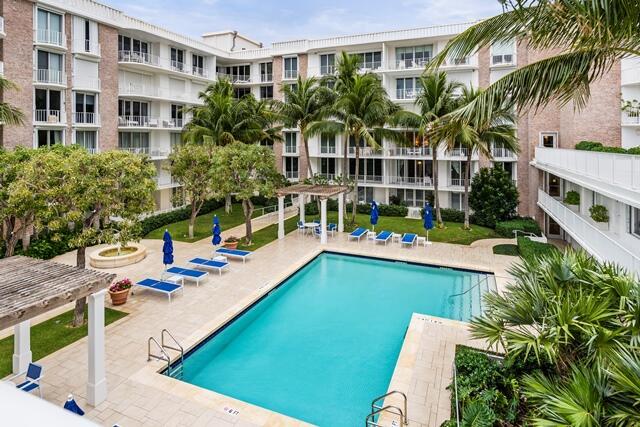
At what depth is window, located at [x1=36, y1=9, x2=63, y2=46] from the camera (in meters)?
25.0

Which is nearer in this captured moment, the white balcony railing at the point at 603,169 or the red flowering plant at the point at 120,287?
the white balcony railing at the point at 603,169

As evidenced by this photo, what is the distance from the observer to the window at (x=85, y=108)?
27469 mm

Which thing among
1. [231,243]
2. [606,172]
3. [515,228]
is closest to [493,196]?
[515,228]

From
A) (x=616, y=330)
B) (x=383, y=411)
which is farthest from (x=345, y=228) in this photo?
(x=616, y=330)

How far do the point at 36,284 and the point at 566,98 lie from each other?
37.1 ft

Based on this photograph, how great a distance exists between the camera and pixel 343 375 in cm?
1095

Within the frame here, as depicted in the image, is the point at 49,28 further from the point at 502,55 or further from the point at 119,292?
the point at 502,55

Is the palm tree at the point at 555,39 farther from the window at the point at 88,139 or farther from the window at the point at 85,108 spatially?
the window at the point at 88,139

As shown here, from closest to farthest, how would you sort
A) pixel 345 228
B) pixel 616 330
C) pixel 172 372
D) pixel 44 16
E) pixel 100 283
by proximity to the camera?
1. pixel 616 330
2. pixel 100 283
3. pixel 172 372
4. pixel 44 16
5. pixel 345 228

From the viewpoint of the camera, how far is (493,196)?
27.5 meters

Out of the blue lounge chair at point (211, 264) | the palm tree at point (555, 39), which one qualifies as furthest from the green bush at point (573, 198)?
the blue lounge chair at point (211, 264)

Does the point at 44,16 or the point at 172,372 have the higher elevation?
the point at 44,16

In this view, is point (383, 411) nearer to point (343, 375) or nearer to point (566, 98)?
point (343, 375)

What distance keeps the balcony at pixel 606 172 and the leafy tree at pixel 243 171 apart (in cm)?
1434
